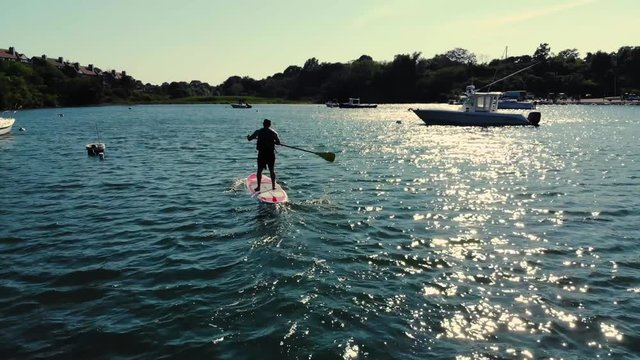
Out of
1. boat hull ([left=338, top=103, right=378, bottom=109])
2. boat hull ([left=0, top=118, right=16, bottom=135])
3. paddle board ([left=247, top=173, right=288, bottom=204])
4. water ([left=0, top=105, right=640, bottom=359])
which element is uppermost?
boat hull ([left=338, top=103, right=378, bottom=109])

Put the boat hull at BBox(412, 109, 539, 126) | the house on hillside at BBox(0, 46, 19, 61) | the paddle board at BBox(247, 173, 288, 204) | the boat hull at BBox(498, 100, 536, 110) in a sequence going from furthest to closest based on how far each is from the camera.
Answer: the house on hillside at BBox(0, 46, 19, 61)
the boat hull at BBox(498, 100, 536, 110)
the boat hull at BBox(412, 109, 539, 126)
the paddle board at BBox(247, 173, 288, 204)

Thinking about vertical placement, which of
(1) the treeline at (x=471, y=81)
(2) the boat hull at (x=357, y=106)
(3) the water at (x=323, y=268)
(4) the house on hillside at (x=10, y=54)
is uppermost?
(4) the house on hillside at (x=10, y=54)

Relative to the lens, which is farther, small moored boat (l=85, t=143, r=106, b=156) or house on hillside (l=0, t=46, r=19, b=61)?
house on hillside (l=0, t=46, r=19, b=61)

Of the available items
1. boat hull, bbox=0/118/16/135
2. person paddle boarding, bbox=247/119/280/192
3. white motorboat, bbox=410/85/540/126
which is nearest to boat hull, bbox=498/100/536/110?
white motorboat, bbox=410/85/540/126

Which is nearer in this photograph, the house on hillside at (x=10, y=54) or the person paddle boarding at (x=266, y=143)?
the person paddle boarding at (x=266, y=143)

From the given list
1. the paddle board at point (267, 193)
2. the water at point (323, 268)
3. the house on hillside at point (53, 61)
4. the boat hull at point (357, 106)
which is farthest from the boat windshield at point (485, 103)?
the house on hillside at point (53, 61)

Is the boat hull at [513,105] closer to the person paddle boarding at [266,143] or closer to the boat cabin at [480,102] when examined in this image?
the boat cabin at [480,102]

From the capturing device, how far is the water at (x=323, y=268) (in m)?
7.48

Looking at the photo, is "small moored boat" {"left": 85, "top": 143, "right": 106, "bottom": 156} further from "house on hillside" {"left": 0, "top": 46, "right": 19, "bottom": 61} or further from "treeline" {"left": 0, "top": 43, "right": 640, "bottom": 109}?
"house on hillside" {"left": 0, "top": 46, "right": 19, "bottom": 61}

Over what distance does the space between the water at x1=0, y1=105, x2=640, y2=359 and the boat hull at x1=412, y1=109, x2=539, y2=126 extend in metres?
34.2

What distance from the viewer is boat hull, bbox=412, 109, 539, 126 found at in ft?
185

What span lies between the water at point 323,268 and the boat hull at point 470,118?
3422 cm

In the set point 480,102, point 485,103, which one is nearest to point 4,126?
point 480,102

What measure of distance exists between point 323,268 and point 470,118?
50791 mm
